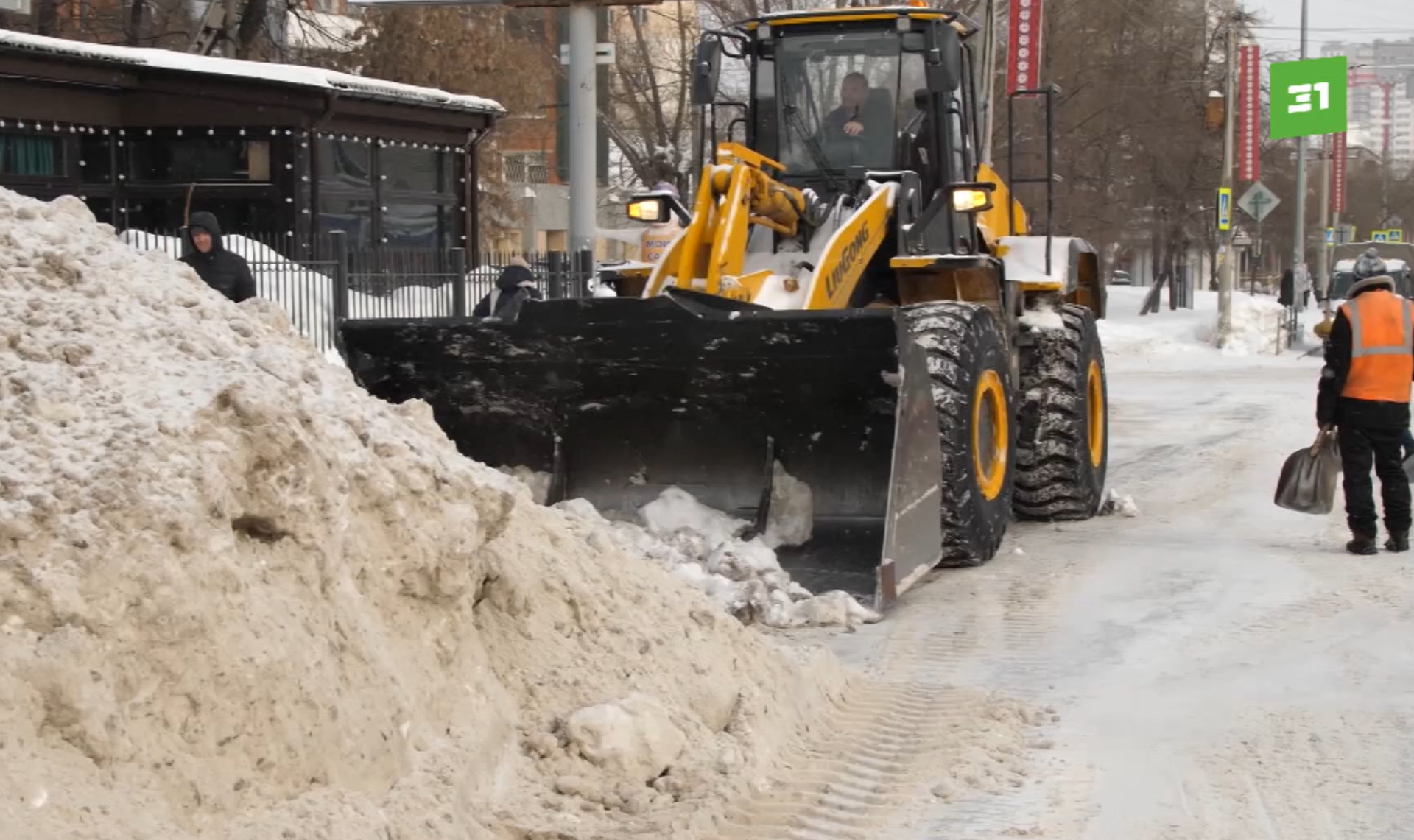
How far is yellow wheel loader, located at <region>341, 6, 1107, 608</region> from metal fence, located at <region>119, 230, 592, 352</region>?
5.04 m

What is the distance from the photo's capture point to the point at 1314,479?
9172 millimetres

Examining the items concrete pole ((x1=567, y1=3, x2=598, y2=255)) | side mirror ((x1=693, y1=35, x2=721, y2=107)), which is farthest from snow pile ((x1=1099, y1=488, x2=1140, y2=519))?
concrete pole ((x1=567, y1=3, x2=598, y2=255))

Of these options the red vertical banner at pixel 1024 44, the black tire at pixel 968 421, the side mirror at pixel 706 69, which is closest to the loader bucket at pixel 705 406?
the black tire at pixel 968 421

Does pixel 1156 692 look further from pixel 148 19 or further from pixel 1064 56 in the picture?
pixel 1064 56

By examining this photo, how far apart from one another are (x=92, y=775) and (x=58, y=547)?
0.50m

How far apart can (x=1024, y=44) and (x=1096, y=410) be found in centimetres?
1034

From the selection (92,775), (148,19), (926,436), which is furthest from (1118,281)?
(92,775)

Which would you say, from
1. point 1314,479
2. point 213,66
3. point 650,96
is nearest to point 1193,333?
point 650,96

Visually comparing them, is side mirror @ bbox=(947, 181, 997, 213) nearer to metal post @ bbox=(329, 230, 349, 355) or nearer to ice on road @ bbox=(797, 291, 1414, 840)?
ice on road @ bbox=(797, 291, 1414, 840)

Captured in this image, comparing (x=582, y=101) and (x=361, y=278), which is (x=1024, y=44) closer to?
(x=582, y=101)

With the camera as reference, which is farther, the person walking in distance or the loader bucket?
the person walking in distance

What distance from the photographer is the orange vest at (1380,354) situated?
29.2 feet

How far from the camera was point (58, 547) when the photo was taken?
12.3ft

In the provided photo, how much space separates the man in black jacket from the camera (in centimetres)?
1012
